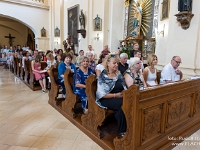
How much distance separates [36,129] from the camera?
8.20ft

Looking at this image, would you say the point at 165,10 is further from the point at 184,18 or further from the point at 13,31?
the point at 13,31

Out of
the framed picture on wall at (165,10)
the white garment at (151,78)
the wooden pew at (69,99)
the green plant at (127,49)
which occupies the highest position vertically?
the framed picture on wall at (165,10)

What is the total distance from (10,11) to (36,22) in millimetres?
1759

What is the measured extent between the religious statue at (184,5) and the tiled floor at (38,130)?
2.88 m

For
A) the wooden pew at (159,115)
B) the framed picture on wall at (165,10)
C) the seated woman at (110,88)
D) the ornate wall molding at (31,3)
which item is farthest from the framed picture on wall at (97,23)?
the wooden pew at (159,115)

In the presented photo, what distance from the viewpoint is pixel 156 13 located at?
6004 mm

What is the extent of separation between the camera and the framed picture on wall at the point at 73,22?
33.0ft

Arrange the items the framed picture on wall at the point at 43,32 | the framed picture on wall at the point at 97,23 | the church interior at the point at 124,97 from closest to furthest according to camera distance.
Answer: the church interior at the point at 124,97, the framed picture on wall at the point at 97,23, the framed picture on wall at the point at 43,32

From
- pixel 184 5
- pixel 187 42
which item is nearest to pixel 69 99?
pixel 187 42

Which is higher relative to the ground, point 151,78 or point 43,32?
point 43,32

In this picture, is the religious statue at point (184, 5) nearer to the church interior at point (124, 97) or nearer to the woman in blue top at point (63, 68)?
the church interior at point (124, 97)

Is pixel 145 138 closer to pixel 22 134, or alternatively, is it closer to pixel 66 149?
pixel 66 149

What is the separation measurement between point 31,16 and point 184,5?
35.4 feet

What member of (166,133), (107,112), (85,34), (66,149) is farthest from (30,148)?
(85,34)
